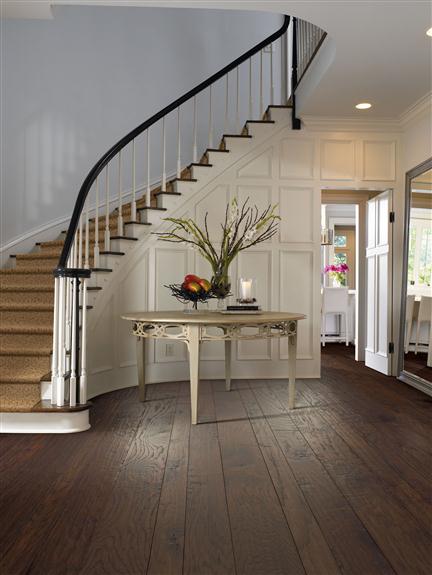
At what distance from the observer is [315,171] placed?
17.4ft

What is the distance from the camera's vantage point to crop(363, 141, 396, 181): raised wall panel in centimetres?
535

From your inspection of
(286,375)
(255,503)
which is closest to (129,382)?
(286,375)

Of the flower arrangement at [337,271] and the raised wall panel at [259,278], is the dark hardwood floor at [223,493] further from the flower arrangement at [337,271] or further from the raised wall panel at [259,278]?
the flower arrangement at [337,271]

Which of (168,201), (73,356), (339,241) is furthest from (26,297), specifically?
(339,241)

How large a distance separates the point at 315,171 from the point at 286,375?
1.99 metres

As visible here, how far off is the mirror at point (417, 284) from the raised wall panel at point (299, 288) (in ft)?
2.88

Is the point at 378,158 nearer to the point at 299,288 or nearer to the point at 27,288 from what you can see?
the point at 299,288

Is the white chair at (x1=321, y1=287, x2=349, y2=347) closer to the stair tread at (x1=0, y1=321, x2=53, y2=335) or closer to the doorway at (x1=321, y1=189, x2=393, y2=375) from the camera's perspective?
the doorway at (x1=321, y1=189, x2=393, y2=375)

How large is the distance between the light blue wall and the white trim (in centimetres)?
268

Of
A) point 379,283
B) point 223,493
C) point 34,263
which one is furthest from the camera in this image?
point 379,283

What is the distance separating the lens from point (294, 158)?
5.28 m

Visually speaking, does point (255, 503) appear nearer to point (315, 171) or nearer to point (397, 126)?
point (315, 171)

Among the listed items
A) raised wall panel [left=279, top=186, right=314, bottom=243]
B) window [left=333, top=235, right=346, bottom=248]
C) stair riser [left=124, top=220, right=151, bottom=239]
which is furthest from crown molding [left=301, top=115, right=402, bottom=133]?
window [left=333, top=235, right=346, bottom=248]

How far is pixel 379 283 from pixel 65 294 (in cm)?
353
